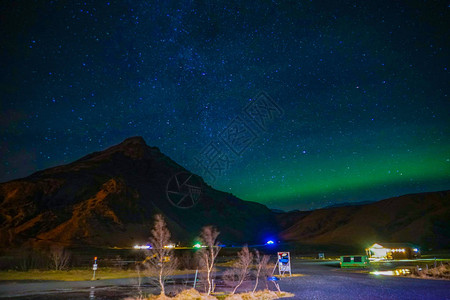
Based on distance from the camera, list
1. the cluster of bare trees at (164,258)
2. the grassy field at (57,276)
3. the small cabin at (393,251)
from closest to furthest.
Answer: the cluster of bare trees at (164,258) → the grassy field at (57,276) → the small cabin at (393,251)

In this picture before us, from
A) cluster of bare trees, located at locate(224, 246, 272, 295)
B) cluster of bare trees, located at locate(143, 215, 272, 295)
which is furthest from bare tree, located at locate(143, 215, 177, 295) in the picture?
cluster of bare trees, located at locate(224, 246, 272, 295)

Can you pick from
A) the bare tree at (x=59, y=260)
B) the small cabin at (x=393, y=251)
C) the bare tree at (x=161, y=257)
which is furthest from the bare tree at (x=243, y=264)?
the small cabin at (x=393, y=251)

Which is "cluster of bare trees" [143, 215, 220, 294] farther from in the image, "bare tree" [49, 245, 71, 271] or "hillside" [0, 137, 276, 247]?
"hillside" [0, 137, 276, 247]

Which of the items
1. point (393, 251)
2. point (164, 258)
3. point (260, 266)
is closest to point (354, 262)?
point (393, 251)

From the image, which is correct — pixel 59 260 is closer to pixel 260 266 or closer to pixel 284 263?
pixel 284 263

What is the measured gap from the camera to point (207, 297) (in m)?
17.8

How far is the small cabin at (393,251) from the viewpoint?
5803cm

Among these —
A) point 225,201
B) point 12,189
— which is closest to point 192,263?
point 12,189

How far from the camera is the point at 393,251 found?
193 feet

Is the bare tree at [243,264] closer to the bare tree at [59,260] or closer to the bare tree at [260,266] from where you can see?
the bare tree at [260,266]

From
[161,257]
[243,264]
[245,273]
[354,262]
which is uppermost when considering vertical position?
[161,257]

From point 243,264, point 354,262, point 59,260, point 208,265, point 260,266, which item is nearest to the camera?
point 260,266

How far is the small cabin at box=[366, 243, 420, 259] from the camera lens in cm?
5803

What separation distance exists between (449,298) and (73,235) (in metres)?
84.3
